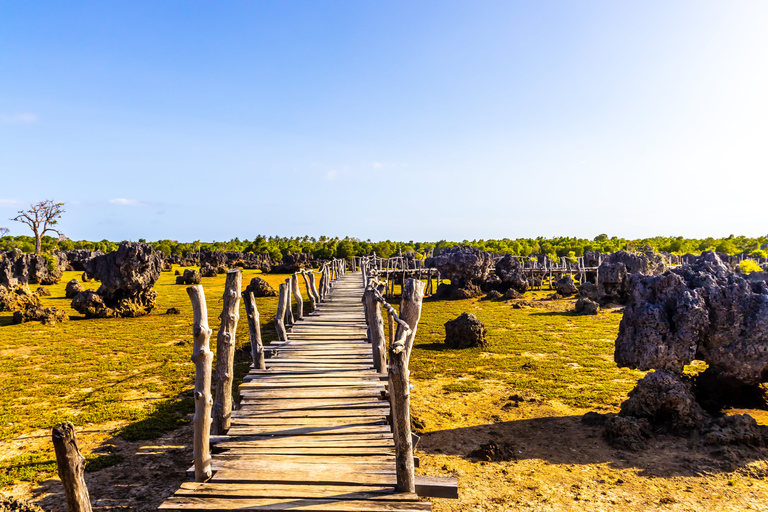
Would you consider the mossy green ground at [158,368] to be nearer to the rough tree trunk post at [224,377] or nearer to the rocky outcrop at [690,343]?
the rocky outcrop at [690,343]

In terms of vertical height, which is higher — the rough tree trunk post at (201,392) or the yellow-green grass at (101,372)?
the rough tree trunk post at (201,392)

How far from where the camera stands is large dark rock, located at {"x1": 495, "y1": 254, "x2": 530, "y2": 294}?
1329 inches

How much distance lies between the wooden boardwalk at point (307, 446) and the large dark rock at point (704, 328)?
541cm

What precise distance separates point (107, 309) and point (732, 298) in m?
25.3

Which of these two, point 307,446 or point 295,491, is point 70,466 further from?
point 307,446

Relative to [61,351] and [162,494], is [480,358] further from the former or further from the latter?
[61,351]

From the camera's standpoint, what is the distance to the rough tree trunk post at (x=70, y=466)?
3.83 metres

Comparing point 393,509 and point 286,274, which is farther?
Result: point 286,274

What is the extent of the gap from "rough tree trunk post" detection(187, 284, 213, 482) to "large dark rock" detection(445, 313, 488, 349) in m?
11.7

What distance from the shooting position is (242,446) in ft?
19.5

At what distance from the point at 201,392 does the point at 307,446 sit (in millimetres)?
1557

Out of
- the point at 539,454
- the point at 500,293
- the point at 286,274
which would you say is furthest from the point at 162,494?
the point at 286,274

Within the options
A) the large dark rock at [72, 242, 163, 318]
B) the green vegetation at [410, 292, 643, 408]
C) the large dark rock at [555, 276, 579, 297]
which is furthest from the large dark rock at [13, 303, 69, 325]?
the large dark rock at [555, 276, 579, 297]

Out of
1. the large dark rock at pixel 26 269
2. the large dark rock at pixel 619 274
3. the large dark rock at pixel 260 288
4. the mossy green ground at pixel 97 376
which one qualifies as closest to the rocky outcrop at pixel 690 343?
the mossy green ground at pixel 97 376
